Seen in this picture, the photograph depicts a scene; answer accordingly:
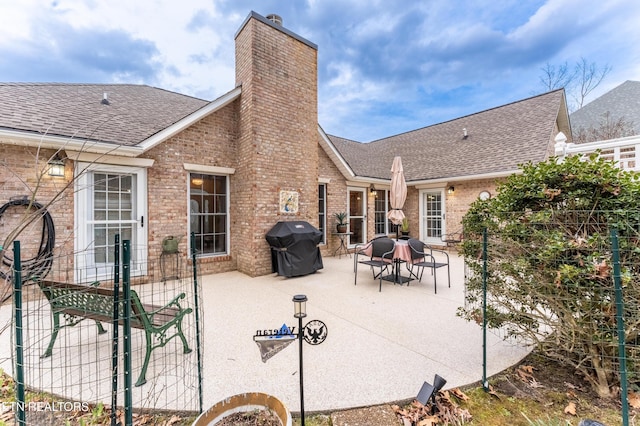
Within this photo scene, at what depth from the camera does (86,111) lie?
605cm

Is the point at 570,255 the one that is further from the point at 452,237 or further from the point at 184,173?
the point at 452,237

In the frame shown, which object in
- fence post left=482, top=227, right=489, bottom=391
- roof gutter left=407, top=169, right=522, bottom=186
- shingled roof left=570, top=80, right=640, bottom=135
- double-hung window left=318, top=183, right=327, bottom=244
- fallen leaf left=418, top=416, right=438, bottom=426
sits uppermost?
shingled roof left=570, top=80, right=640, bottom=135

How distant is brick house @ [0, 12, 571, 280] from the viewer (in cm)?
500

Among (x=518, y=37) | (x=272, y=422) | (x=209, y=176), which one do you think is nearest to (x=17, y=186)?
(x=209, y=176)

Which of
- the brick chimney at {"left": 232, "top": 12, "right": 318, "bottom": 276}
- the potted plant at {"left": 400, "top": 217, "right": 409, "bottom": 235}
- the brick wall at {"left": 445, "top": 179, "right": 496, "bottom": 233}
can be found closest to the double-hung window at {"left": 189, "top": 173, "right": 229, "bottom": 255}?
the brick chimney at {"left": 232, "top": 12, "right": 318, "bottom": 276}

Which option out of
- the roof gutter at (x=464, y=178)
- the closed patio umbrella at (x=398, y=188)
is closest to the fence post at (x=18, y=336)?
the closed patio umbrella at (x=398, y=188)

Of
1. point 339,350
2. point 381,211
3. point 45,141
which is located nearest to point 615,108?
point 381,211

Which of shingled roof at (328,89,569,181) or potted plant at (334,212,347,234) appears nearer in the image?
potted plant at (334,212,347,234)

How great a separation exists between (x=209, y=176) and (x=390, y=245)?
4.81 metres

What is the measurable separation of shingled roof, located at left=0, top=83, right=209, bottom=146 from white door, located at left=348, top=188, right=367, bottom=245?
6.09 meters

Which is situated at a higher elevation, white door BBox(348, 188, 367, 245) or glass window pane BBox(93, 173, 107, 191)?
glass window pane BBox(93, 173, 107, 191)

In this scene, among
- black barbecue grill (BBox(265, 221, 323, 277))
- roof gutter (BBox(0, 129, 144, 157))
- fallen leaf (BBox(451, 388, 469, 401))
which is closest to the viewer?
fallen leaf (BBox(451, 388, 469, 401))

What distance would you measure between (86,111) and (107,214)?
8.23ft

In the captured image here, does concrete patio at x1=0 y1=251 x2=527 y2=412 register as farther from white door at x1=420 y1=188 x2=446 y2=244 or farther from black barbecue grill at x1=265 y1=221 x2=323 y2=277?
white door at x1=420 y1=188 x2=446 y2=244
